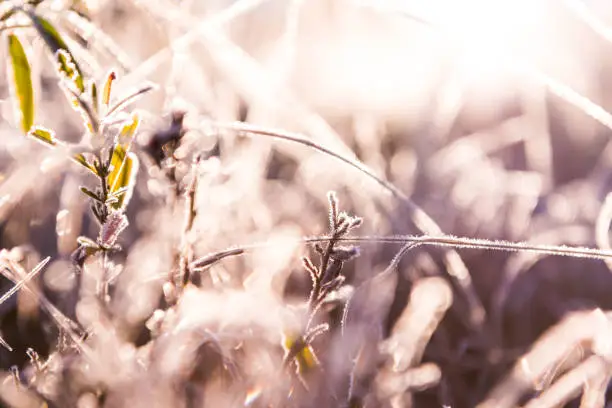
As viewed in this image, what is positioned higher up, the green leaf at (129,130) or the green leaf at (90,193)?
the green leaf at (129,130)

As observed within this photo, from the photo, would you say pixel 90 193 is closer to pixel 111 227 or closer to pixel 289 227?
pixel 111 227

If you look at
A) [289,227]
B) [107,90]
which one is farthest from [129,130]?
[289,227]

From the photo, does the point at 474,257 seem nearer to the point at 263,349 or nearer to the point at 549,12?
the point at 549,12

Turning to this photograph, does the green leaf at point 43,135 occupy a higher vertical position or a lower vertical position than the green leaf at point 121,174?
higher

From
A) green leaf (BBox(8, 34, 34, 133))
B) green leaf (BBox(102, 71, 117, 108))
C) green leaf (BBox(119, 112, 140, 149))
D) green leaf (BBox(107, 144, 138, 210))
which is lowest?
green leaf (BBox(107, 144, 138, 210))

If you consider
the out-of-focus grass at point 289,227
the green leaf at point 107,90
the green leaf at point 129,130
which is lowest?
the out-of-focus grass at point 289,227
